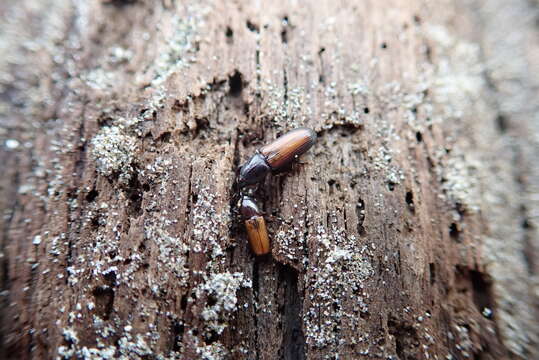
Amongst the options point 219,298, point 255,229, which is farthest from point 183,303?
point 255,229

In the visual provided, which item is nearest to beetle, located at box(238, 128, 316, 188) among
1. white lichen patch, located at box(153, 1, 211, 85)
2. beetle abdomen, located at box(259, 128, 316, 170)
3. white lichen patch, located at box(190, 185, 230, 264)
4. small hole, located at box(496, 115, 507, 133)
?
beetle abdomen, located at box(259, 128, 316, 170)

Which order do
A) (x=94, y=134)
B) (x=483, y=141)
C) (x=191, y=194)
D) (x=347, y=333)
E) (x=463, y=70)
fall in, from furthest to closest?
1. (x=463, y=70)
2. (x=483, y=141)
3. (x=94, y=134)
4. (x=191, y=194)
5. (x=347, y=333)

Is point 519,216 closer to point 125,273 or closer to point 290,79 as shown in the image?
point 290,79

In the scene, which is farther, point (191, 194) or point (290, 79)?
point (290, 79)

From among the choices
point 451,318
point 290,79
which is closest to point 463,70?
point 290,79

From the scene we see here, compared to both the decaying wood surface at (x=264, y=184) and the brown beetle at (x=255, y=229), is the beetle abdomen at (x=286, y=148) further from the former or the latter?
the brown beetle at (x=255, y=229)

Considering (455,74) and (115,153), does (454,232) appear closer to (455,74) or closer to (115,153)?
(455,74)
